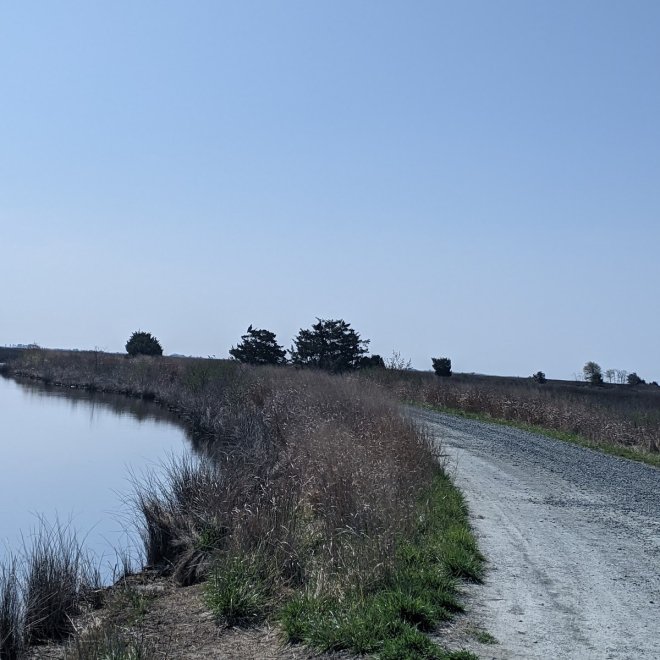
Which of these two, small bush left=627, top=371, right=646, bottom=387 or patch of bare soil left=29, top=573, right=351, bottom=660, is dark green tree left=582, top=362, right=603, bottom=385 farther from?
patch of bare soil left=29, top=573, right=351, bottom=660

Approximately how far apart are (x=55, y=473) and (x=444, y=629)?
1637 centimetres

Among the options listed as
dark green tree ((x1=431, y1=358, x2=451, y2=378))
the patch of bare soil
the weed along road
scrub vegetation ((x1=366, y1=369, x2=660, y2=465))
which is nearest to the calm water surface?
the patch of bare soil

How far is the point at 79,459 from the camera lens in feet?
80.2

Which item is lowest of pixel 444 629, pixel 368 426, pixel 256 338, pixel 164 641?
pixel 164 641

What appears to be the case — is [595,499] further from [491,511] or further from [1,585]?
[1,585]

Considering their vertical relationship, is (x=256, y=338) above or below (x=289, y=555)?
above

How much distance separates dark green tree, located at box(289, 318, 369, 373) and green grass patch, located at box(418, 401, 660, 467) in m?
13.4

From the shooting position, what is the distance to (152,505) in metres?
13.2

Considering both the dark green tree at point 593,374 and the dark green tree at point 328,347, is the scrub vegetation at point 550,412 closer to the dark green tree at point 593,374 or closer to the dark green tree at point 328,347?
the dark green tree at point 328,347

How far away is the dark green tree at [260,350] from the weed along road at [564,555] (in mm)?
34282

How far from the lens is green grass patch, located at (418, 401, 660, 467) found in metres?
22.2

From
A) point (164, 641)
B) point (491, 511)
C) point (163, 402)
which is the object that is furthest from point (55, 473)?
point (163, 402)

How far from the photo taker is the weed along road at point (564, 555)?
7.25 metres

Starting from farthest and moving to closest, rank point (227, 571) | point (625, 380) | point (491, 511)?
point (625, 380) < point (491, 511) < point (227, 571)
